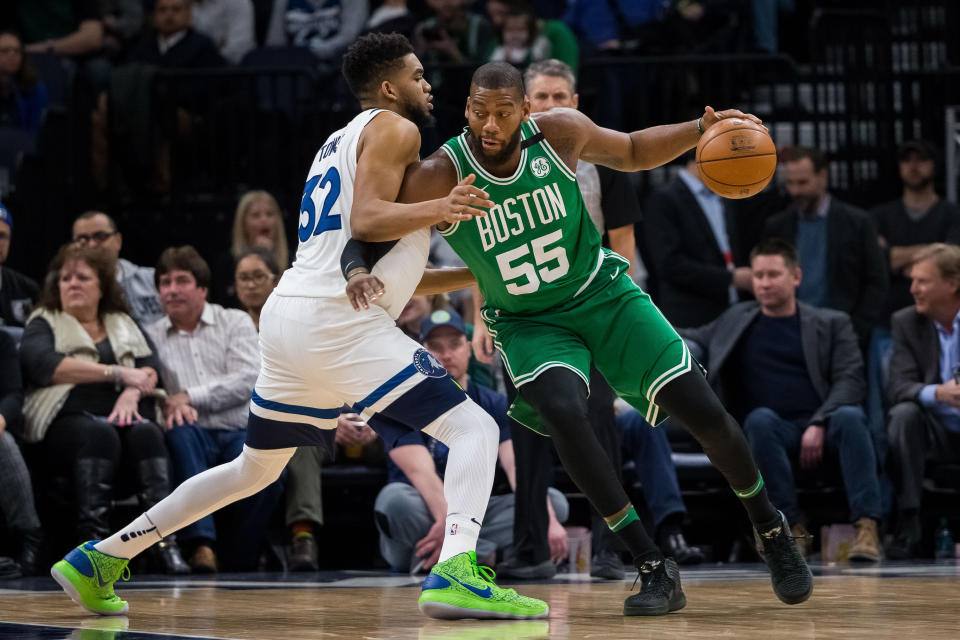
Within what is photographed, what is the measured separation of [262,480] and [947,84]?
261 inches

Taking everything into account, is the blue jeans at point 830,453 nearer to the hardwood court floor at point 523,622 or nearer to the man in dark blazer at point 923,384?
the man in dark blazer at point 923,384

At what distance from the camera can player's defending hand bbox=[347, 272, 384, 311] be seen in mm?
4059

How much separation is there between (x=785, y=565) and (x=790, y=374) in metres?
3.08

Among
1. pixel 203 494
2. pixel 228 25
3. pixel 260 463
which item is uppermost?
pixel 228 25

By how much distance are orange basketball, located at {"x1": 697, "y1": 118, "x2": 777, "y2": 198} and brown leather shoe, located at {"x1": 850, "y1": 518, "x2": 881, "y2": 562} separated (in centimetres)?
293

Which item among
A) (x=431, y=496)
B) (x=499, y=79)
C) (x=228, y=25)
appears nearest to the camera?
(x=499, y=79)

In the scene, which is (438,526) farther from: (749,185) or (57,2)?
(57,2)

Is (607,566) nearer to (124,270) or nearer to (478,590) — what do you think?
(478,590)

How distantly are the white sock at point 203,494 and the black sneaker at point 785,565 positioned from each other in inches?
61.5

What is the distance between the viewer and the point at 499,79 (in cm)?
428

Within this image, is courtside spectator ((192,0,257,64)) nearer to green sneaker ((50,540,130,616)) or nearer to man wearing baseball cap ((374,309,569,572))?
man wearing baseball cap ((374,309,569,572))

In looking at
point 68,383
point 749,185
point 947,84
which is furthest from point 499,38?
point 749,185

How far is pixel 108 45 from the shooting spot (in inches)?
412

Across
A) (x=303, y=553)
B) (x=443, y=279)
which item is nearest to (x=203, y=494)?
(x=443, y=279)
